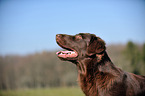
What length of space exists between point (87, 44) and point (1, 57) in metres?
54.0

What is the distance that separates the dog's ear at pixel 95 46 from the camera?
403 centimetres

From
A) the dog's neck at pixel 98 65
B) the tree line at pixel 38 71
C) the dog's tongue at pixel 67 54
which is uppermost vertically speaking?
the dog's tongue at pixel 67 54

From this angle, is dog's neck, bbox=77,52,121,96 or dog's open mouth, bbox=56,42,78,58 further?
dog's open mouth, bbox=56,42,78,58

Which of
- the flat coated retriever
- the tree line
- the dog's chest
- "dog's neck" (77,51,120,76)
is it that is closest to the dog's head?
the flat coated retriever

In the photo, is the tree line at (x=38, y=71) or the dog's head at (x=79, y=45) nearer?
the dog's head at (x=79, y=45)

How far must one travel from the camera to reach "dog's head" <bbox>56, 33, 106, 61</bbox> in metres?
4.08

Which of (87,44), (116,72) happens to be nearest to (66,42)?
(87,44)

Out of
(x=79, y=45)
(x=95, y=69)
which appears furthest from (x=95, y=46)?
(x=95, y=69)

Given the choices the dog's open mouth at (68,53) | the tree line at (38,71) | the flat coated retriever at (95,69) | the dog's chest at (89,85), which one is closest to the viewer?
the flat coated retriever at (95,69)

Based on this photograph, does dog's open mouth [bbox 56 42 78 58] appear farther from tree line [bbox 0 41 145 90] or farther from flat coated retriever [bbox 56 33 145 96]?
tree line [bbox 0 41 145 90]

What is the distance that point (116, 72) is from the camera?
4070 mm

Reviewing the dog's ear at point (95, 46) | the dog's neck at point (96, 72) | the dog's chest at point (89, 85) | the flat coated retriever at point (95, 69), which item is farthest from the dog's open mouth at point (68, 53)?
the dog's chest at point (89, 85)

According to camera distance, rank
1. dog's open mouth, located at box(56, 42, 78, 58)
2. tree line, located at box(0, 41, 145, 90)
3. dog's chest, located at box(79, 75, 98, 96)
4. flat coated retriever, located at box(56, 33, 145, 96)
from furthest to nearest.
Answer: tree line, located at box(0, 41, 145, 90) < dog's open mouth, located at box(56, 42, 78, 58) < dog's chest, located at box(79, 75, 98, 96) < flat coated retriever, located at box(56, 33, 145, 96)

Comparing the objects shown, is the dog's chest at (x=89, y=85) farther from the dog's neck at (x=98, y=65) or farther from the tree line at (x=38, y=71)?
the tree line at (x=38, y=71)
